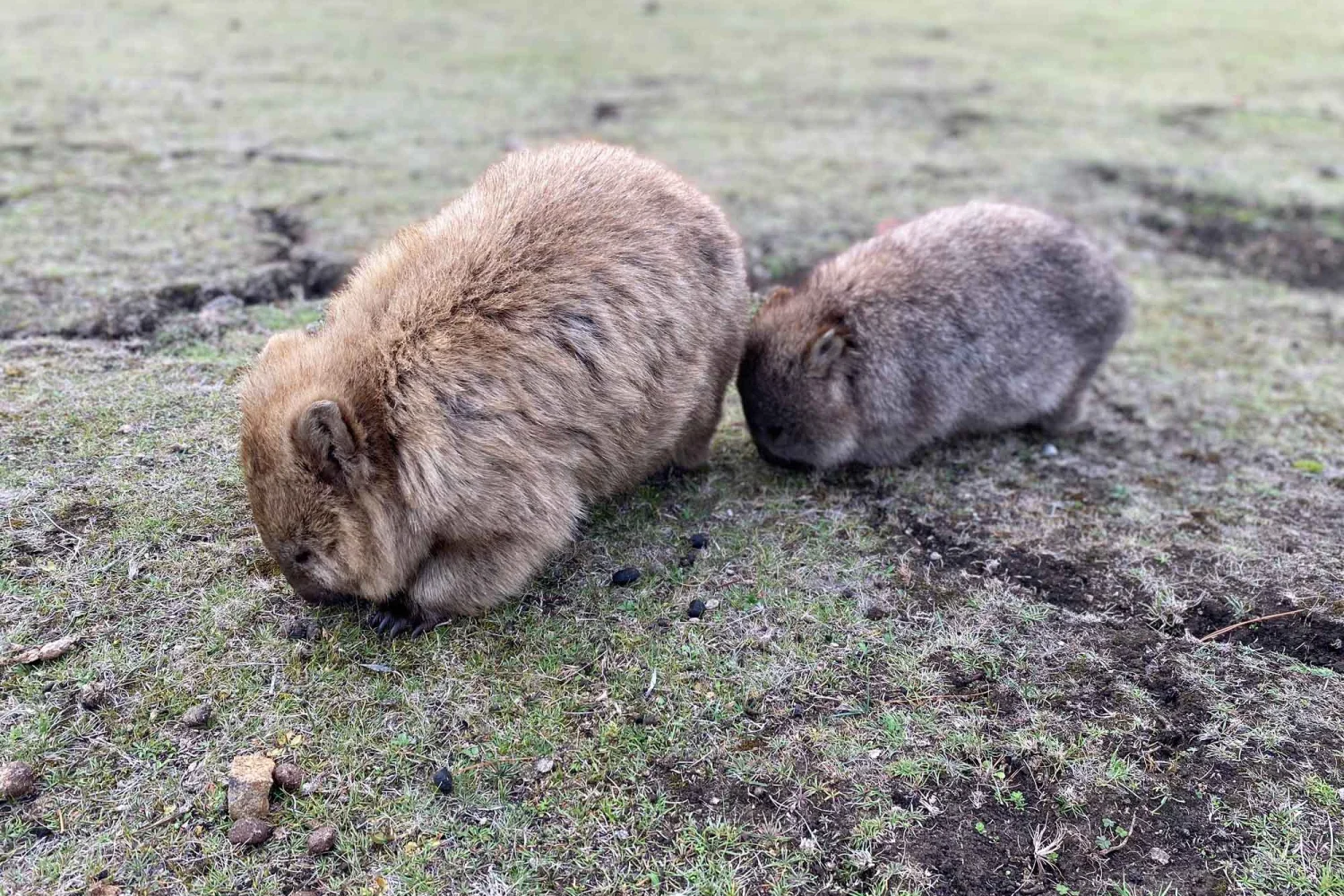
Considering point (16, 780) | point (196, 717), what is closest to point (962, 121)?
point (196, 717)

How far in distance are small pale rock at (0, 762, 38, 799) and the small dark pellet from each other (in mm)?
1893

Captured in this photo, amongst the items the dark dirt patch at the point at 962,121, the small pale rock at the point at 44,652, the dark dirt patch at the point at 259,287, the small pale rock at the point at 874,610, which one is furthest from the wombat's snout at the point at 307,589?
the dark dirt patch at the point at 962,121

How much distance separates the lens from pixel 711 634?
3.25 meters

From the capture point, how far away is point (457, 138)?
7918 millimetres

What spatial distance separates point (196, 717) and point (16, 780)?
465mm

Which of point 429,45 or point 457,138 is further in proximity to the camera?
point 429,45

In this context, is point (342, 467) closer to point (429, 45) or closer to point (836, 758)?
point (836, 758)

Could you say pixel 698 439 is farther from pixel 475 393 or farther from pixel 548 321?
pixel 475 393

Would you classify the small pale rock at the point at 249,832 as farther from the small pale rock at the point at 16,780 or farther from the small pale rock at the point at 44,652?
the small pale rock at the point at 44,652

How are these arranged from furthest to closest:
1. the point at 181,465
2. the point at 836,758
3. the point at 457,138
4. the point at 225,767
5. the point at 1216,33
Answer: the point at 1216,33 → the point at 457,138 → the point at 181,465 → the point at 836,758 → the point at 225,767

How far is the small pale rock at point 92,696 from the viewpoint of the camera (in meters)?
2.77

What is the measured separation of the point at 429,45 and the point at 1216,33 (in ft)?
36.7

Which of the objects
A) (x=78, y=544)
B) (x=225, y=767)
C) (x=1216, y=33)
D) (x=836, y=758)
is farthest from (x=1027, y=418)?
(x=1216, y=33)

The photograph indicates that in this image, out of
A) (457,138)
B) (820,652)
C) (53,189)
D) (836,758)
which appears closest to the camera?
(836,758)
